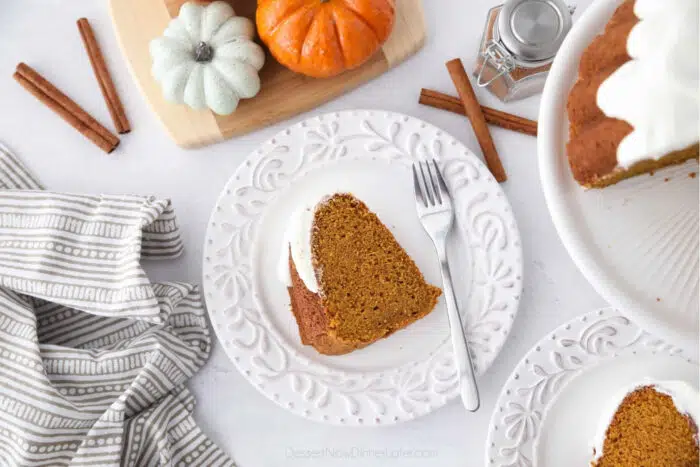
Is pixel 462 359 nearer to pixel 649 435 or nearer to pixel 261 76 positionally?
pixel 649 435

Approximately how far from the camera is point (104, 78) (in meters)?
1.82

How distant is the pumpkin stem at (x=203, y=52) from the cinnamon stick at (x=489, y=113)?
21.6 inches

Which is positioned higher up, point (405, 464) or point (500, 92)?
point (500, 92)

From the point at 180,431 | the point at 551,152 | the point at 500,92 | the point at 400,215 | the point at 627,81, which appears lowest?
the point at 180,431

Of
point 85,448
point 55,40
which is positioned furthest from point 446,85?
point 85,448

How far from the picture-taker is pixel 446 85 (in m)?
1.80

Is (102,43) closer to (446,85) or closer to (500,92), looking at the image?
(446,85)

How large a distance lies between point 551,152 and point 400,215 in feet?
2.08

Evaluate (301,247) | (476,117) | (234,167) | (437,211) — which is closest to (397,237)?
(437,211)

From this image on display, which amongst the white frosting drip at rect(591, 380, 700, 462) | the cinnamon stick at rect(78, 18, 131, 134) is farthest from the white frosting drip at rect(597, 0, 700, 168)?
the cinnamon stick at rect(78, 18, 131, 134)

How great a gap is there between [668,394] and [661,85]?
855mm

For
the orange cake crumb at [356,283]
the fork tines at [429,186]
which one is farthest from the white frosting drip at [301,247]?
the fork tines at [429,186]

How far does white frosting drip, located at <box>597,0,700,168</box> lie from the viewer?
101 cm

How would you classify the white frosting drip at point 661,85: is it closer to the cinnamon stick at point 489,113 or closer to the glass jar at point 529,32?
the glass jar at point 529,32
